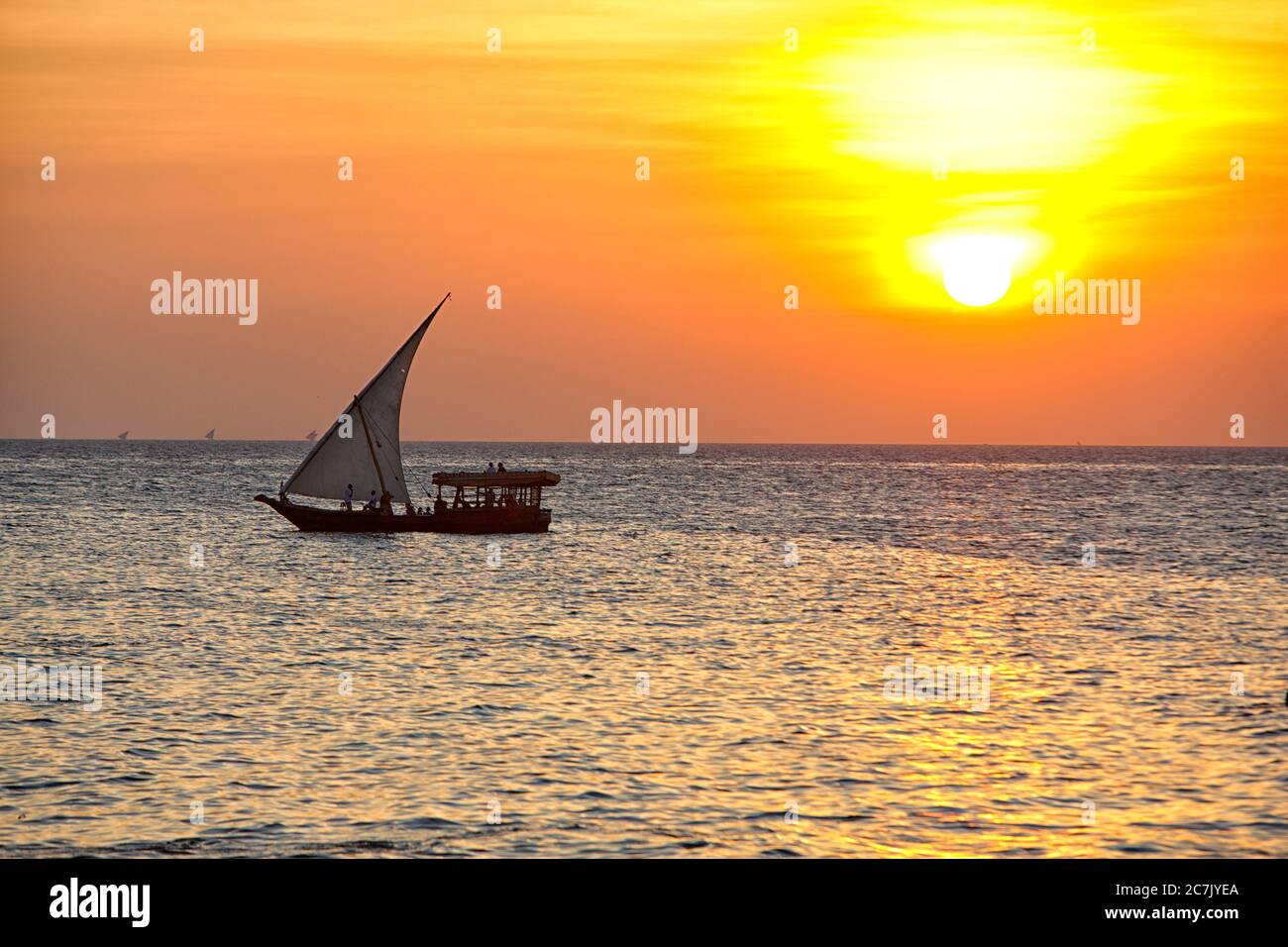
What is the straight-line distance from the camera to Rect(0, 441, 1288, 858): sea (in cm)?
1927

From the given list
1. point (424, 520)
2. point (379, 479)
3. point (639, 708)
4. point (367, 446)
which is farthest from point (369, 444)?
point (639, 708)

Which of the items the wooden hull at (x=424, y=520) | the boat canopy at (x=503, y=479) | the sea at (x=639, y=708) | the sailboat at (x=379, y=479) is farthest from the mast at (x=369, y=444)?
the sea at (x=639, y=708)

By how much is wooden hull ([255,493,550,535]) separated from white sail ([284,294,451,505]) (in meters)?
1.42

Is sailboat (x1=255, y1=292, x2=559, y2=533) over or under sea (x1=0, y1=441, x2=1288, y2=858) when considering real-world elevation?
over

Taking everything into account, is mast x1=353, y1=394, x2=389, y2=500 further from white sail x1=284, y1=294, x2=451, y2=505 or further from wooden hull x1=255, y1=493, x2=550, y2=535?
wooden hull x1=255, y1=493, x2=550, y2=535

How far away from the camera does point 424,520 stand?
80.4 meters

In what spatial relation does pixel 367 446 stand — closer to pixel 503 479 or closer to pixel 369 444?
pixel 369 444

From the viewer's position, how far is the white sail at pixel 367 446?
255 feet

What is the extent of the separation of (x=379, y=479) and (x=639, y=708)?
5390 centimetres

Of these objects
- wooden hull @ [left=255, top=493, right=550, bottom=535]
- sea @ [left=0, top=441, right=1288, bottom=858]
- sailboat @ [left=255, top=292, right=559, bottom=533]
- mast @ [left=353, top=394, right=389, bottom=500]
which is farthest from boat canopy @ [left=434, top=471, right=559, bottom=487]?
sea @ [left=0, top=441, right=1288, bottom=858]

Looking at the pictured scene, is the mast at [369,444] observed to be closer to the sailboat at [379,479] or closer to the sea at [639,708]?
the sailboat at [379,479]
